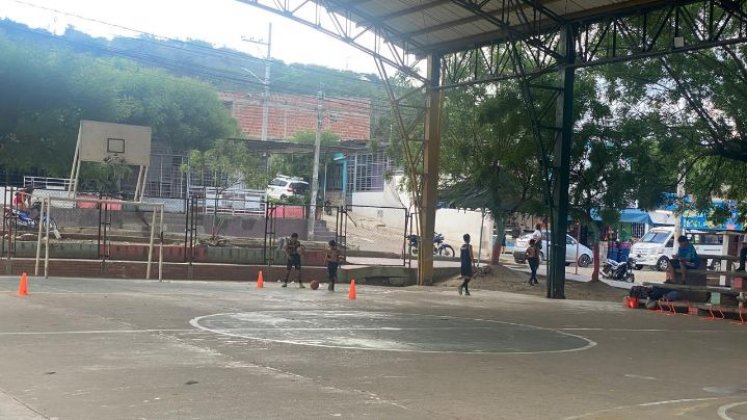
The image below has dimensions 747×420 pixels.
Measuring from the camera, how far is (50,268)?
1014 inches

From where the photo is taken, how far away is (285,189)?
59219 mm

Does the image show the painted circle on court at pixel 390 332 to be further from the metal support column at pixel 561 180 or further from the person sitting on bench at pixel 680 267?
the metal support column at pixel 561 180

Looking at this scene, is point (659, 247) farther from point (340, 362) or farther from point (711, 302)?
point (340, 362)

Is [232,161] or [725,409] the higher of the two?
[232,161]

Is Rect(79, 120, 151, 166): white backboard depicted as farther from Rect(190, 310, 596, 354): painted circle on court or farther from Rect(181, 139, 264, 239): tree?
Rect(181, 139, 264, 239): tree

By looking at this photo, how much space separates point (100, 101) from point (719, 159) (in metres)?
27.4

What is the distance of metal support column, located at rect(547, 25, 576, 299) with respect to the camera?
1016 inches

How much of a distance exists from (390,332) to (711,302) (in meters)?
10.9

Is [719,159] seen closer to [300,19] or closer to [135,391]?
[300,19]

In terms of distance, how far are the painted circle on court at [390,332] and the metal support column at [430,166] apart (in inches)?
488

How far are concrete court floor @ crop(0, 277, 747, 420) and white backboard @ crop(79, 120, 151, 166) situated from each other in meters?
6.16

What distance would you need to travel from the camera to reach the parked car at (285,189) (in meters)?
58.6

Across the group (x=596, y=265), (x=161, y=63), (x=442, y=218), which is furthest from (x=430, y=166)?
(x=442, y=218)

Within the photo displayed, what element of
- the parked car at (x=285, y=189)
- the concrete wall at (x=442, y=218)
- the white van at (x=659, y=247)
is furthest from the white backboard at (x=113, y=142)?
the parked car at (x=285, y=189)
